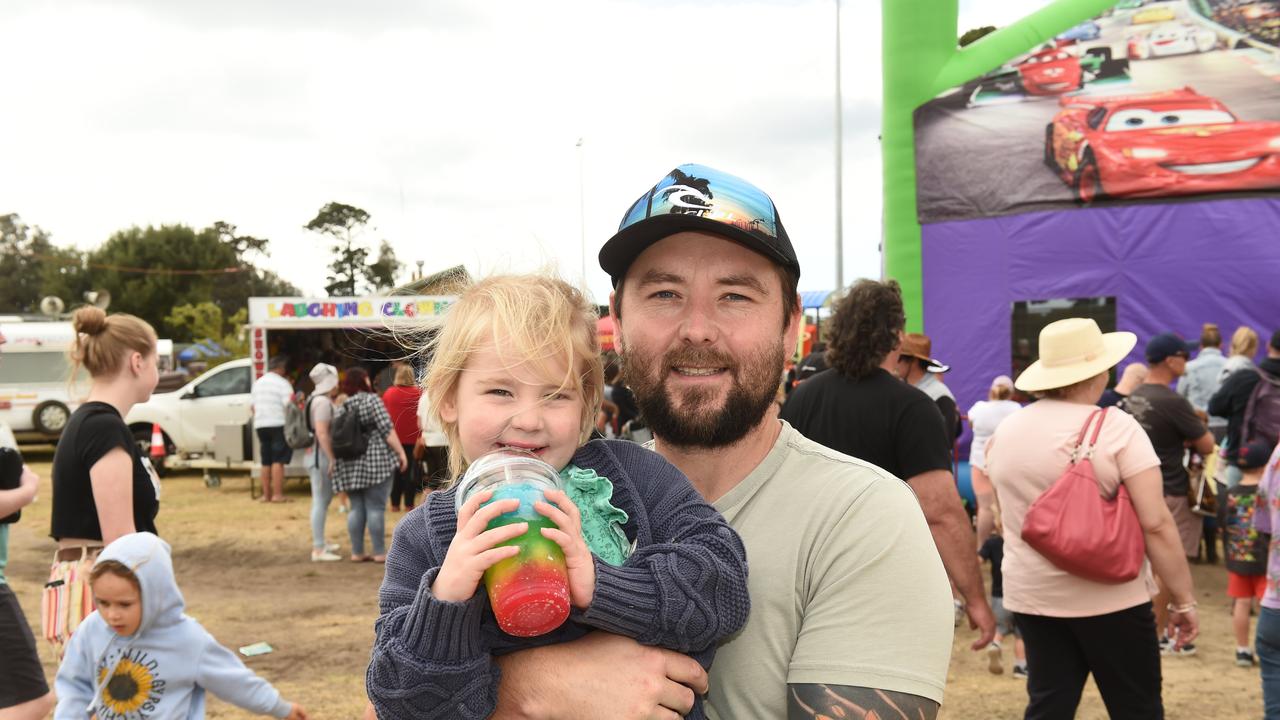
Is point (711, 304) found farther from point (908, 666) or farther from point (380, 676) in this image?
point (380, 676)

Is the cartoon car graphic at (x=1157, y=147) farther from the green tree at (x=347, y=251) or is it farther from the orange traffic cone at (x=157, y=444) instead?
the green tree at (x=347, y=251)

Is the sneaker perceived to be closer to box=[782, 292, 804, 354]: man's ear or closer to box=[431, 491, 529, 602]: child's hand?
box=[782, 292, 804, 354]: man's ear

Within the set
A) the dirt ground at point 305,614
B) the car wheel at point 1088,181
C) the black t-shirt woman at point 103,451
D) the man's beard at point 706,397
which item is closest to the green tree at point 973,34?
the car wheel at point 1088,181

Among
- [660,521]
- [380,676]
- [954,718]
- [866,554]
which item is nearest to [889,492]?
[866,554]

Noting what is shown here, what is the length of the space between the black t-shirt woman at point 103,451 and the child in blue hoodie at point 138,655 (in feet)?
0.55

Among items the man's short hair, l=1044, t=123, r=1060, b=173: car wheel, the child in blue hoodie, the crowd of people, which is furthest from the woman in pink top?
l=1044, t=123, r=1060, b=173: car wheel

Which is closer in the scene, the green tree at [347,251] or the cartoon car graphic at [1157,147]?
the cartoon car graphic at [1157,147]

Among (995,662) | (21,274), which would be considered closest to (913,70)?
(995,662)

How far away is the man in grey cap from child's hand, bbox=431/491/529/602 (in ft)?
0.77

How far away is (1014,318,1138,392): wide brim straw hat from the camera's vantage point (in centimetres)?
424

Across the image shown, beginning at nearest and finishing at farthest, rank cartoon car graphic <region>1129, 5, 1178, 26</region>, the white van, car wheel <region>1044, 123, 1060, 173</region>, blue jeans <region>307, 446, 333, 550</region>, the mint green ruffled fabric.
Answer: the mint green ruffled fabric
blue jeans <region>307, 446, 333, 550</region>
cartoon car graphic <region>1129, 5, 1178, 26</region>
car wheel <region>1044, 123, 1060, 173</region>
the white van

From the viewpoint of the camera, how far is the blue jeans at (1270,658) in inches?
156

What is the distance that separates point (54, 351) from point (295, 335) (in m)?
8.47

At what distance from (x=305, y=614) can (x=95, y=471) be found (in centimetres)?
464
